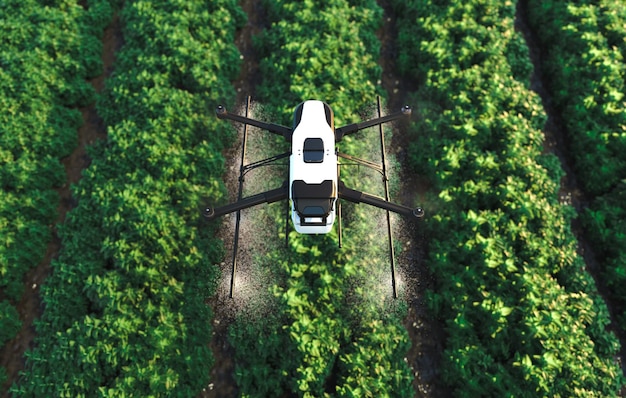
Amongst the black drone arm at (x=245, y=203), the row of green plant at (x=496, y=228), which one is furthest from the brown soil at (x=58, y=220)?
the row of green plant at (x=496, y=228)

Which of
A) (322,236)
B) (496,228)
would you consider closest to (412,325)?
(496,228)

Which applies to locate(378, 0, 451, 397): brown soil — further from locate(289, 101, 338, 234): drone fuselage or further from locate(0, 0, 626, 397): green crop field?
locate(289, 101, 338, 234): drone fuselage

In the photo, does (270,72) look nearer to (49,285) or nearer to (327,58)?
(327,58)

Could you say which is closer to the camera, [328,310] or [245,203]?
[245,203]

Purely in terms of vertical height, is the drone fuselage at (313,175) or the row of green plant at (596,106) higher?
the row of green plant at (596,106)

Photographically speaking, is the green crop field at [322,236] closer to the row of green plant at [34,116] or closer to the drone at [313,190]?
the row of green plant at [34,116]

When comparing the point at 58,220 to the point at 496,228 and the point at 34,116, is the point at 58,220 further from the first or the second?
the point at 496,228

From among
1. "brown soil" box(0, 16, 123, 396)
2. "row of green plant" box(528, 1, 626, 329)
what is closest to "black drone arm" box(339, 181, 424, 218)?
"row of green plant" box(528, 1, 626, 329)
